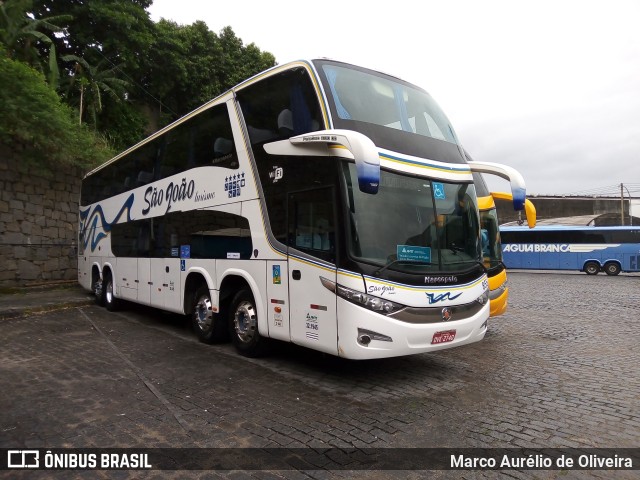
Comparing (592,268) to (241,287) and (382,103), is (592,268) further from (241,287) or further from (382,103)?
(241,287)

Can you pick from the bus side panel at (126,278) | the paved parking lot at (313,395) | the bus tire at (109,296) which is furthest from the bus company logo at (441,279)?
the bus tire at (109,296)

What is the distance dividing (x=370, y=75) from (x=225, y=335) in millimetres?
4815

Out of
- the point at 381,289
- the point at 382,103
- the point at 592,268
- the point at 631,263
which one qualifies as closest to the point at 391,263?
the point at 381,289

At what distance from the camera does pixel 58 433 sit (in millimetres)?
4074

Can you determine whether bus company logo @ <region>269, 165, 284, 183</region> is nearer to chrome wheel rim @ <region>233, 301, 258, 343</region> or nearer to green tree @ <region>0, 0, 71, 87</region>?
chrome wheel rim @ <region>233, 301, 258, 343</region>

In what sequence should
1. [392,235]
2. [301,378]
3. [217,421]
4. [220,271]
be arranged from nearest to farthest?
1. [217,421]
2. [392,235]
3. [301,378]
4. [220,271]

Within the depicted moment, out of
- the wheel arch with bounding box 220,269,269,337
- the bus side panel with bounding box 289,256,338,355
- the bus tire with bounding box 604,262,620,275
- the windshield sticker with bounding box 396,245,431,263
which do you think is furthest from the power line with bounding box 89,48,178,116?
the bus tire with bounding box 604,262,620,275

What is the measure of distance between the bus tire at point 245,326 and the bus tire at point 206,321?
43 centimetres

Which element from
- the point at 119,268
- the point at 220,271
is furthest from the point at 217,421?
the point at 119,268

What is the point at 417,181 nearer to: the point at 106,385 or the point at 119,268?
the point at 106,385

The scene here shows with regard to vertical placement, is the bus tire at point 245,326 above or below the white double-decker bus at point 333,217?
below

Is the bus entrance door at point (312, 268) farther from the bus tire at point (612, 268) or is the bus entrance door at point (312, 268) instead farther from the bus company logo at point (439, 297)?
the bus tire at point (612, 268)

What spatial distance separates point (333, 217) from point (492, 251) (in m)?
4.85

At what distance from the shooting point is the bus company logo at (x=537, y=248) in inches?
1121
